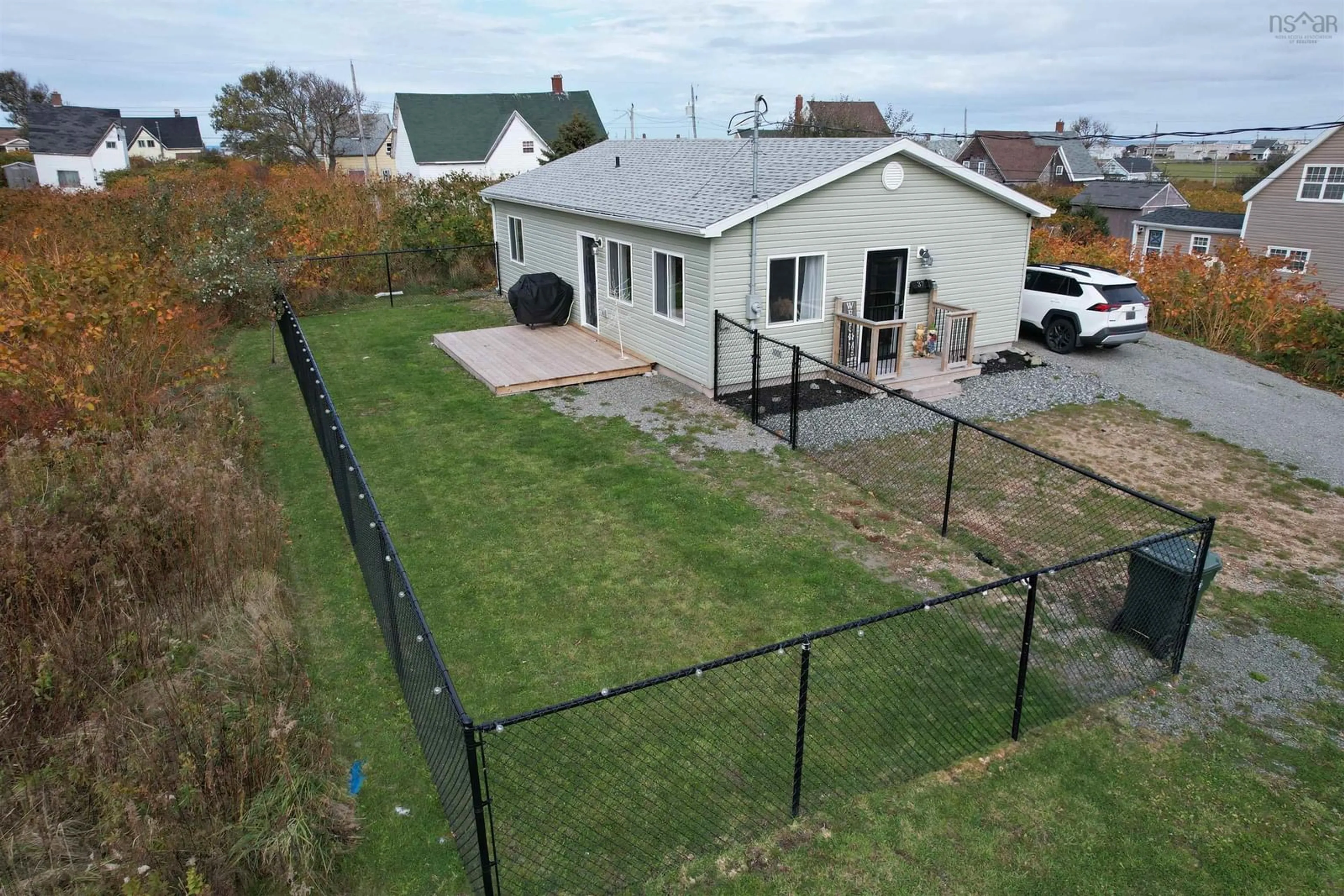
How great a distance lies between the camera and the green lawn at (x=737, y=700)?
453 centimetres

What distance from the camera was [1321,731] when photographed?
554cm

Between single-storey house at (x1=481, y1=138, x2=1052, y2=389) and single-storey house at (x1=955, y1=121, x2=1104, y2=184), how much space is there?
42.8m

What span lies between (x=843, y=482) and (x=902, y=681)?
389 centimetres

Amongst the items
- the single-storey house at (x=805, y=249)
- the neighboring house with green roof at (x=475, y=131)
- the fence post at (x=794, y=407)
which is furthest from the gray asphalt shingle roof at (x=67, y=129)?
the fence post at (x=794, y=407)

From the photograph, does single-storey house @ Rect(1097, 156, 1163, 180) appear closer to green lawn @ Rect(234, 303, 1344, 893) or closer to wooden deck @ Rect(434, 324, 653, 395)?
wooden deck @ Rect(434, 324, 653, 395)

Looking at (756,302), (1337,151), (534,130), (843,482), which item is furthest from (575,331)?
(534,130)

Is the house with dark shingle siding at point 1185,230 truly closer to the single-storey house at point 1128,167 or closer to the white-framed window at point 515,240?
the white-framed window at point 515,240

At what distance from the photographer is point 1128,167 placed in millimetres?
64625

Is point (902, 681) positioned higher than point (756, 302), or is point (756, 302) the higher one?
point (756, 302)

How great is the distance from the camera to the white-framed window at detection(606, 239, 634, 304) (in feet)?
46.5

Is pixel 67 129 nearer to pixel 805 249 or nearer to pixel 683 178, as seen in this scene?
pixel 683 178

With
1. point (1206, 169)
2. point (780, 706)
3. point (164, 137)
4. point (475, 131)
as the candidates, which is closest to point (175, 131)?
point (164, 137)

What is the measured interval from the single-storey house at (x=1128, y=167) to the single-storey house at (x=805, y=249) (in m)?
51.9

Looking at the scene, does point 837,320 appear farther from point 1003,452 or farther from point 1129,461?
point 1129,461
